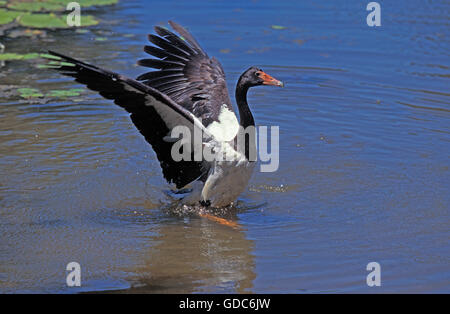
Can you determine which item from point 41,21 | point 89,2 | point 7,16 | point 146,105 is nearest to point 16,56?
point 41,21

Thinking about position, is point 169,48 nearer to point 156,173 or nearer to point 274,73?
point 156,173

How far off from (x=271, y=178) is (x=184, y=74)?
4.48 ft

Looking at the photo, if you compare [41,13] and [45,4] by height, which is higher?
[45,4]

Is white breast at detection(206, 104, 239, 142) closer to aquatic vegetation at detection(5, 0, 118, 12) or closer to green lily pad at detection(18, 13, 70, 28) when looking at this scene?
green lily pad at detection(18, 13, 70, 28)

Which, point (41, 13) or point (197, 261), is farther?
point (41, 13)

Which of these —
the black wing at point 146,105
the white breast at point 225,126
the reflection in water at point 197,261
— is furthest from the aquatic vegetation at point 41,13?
the reflection in water at point 197,261

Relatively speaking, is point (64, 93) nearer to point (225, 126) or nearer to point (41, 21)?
point (41, 21)

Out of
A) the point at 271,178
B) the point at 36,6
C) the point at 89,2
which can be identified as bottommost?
the point at 271,178

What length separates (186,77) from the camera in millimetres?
7602

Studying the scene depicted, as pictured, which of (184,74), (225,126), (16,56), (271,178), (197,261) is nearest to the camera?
(197,261)

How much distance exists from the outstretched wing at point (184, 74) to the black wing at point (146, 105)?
818mm

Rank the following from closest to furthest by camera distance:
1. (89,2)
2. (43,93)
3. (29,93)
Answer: (29,93) → (43,93) → (89,2)

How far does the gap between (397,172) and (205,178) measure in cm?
192

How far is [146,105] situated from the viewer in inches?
236
